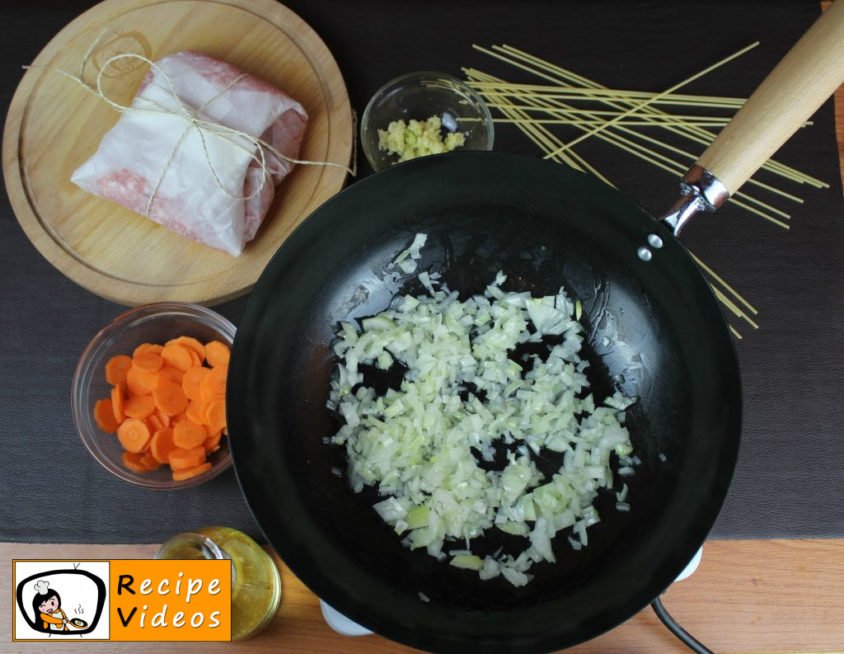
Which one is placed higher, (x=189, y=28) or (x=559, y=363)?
(x=189, y=28)

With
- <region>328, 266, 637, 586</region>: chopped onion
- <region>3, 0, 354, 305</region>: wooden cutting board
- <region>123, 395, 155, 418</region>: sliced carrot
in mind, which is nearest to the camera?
<region>328, 266, 637, 586</region>: chopped onion

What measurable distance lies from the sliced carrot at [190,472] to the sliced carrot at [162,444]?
0.03 m

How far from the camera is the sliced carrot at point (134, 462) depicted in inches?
46.3

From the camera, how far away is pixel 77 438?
1.26 m

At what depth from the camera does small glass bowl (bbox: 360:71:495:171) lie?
1.34m

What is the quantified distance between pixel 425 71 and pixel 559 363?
665 millimetres

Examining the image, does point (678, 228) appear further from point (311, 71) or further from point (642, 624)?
point (311, 71)

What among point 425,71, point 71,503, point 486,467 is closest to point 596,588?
point 486,467

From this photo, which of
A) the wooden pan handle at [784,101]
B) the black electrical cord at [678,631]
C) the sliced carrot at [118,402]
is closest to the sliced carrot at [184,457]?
the sliced carrot at [118,402]

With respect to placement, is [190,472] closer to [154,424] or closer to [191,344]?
[154,424]

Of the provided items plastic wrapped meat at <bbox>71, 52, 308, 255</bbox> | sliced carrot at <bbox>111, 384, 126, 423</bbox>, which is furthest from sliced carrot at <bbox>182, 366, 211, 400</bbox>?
plastic wrapped meat at <bbox>71, 52, 308, 255</bbox>

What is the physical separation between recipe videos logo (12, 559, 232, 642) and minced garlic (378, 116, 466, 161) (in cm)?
80

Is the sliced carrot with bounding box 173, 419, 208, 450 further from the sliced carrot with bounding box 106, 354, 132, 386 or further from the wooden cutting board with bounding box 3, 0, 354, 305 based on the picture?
the wooden cutting board with bounding box 3, 0, 354, 305

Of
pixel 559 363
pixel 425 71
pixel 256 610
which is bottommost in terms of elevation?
pixel 256 610
